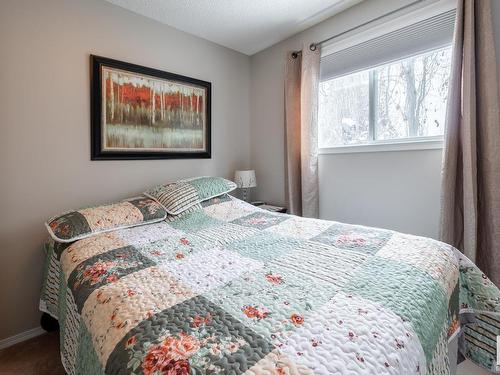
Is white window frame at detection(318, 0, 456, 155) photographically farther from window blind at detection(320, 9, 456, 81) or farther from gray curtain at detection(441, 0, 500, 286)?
gray curtain at detection(441, 0, 500, 286)

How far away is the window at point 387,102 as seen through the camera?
6.07ft

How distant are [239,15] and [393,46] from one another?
1.32 m

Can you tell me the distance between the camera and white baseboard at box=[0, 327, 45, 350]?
1662mm

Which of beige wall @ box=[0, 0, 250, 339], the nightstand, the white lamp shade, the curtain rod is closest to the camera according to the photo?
beige wall @ box=[0, 0, 250, 339]

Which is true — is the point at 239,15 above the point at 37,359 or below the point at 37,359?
above

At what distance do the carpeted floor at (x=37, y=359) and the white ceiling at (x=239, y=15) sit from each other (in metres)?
2.58

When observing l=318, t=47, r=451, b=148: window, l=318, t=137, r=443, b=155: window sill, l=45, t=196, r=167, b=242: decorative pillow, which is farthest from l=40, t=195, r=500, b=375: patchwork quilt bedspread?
l=318, t=47, r=451, b=148: window

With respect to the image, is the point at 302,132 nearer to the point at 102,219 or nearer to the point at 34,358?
the point at 102,219

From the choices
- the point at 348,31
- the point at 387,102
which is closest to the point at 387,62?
the point at 387,102

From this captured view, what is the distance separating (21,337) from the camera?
67.7 inches

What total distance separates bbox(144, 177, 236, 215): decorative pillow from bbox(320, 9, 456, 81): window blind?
4.79 feet

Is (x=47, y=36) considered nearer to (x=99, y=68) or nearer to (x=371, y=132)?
(x=99, y=68)

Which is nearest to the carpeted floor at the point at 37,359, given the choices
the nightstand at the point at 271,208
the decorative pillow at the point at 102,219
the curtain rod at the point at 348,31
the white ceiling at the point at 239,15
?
the decorative pillow at the point at 102,219

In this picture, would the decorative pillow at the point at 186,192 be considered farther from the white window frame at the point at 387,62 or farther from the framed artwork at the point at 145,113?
the white window frame at the point at 387,62
